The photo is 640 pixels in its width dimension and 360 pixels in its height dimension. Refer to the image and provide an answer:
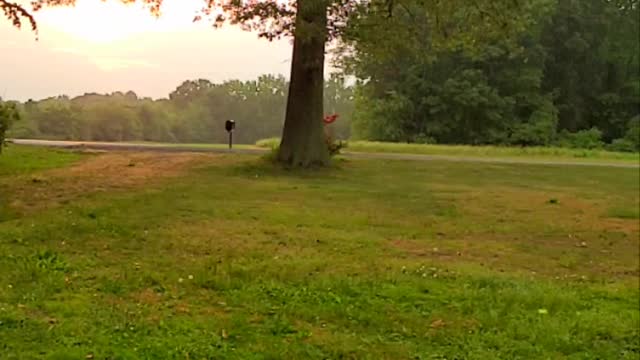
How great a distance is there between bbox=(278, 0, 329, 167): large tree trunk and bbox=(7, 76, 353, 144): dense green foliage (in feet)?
117

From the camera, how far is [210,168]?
53.8ft

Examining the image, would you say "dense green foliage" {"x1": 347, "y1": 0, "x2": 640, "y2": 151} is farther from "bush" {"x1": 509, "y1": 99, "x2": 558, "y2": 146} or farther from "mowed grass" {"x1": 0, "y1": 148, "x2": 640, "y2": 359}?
"mowed grass" {"x1": 0, "y1": 148, "x2": 640, "y2": 359}

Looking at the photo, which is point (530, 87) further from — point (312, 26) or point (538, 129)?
point (312, 26)

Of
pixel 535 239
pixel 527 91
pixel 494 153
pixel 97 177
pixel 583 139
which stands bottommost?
pixel 535 239

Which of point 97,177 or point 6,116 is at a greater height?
point 6,116

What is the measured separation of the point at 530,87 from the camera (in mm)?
48125

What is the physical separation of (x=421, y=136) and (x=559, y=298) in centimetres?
4162

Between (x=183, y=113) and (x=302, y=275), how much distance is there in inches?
2735

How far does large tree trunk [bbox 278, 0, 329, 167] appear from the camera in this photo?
16812 mm

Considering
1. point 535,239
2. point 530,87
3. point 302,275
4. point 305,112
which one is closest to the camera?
point 302,275

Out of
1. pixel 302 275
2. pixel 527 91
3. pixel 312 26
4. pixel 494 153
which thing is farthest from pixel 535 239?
pixel 527 91

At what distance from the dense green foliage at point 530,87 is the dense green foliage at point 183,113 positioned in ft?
31.5

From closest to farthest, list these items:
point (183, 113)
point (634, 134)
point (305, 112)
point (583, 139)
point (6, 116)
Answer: point (6, 116) < point (305, 112) < point (634, 134) < point (583, 139) < point (183, 113)

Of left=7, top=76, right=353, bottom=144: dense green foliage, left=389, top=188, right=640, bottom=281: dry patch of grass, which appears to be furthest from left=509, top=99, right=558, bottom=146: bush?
left=389, top=188, right=640, bottom=281: dry patch of grass
